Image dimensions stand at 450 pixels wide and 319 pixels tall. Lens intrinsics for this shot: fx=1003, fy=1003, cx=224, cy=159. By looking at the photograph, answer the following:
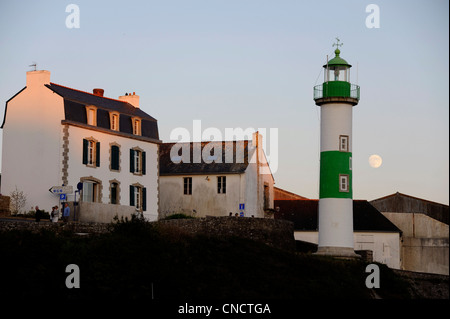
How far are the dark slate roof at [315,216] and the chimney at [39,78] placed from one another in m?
17.2

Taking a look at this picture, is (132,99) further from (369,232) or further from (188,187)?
(369,232)

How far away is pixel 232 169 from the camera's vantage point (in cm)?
5572

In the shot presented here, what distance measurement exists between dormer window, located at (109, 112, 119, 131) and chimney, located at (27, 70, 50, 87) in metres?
3.98

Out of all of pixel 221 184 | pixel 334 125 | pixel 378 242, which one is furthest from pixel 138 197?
pixel 378 242

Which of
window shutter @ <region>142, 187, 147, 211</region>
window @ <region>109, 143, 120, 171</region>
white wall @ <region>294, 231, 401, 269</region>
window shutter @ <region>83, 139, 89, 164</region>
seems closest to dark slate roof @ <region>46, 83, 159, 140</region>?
window shutter @ <region>83, 139, 89, 164</region>

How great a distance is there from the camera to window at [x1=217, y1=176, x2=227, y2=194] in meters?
55.8

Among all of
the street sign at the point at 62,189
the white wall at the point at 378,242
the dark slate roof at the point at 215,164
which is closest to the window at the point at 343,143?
the white wall at the point at 378,242

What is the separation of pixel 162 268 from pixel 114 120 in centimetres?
1541

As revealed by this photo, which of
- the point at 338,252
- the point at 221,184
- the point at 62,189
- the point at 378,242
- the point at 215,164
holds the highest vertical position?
the point at 215,164

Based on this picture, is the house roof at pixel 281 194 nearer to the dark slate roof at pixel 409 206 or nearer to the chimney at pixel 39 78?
the dark slate roof at pixel 409 206

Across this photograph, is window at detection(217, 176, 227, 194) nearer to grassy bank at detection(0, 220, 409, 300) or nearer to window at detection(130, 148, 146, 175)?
window at detection(130, 148, 146, 175)

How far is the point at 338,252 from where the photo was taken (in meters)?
43.8
